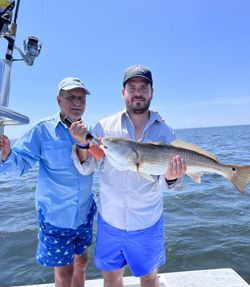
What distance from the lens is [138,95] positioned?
3.38 metres

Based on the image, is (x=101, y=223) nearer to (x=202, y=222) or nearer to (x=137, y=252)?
(x=137, y=252)

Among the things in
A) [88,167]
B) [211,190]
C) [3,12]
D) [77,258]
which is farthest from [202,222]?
[3,12]

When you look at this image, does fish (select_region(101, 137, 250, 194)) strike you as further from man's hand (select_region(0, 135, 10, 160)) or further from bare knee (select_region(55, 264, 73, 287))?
bare knee (select_region(55, 264, 73, 287))

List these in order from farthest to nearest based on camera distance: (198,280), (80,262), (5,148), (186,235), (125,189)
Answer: (186,235), (198,280), (80,262), (125,189), (5,148)

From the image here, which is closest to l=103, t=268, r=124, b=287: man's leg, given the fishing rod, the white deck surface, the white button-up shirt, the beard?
the white button-up shirt

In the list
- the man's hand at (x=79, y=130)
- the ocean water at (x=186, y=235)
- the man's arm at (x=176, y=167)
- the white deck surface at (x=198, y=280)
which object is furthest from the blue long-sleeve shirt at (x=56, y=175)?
the ocean water at (x=186, y=235)

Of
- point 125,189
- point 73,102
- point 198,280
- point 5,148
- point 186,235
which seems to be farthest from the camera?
point 186,235

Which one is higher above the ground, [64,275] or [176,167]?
[176,167]

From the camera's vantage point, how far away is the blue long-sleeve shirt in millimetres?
3383

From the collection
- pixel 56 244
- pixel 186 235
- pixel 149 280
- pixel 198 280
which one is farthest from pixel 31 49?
pixel 186 235

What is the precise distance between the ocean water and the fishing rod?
160 inches

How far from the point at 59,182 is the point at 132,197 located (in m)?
0.81

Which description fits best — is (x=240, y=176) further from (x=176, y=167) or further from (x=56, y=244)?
(x=56, y=244)

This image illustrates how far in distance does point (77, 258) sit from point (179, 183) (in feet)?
5.01
